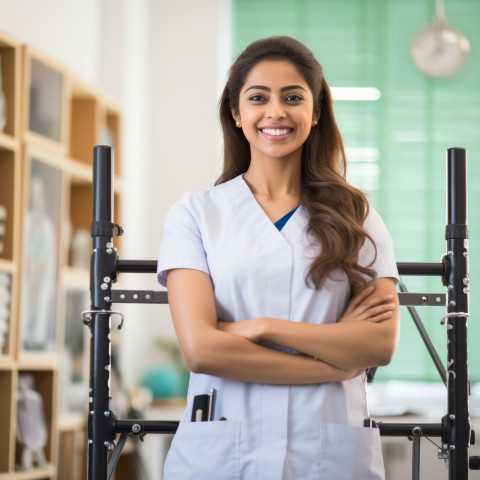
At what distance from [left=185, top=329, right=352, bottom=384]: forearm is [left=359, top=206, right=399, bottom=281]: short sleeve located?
215mm

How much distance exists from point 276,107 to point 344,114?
3.31m

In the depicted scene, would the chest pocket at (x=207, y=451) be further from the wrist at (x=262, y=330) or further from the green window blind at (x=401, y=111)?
the green window blind at (x=401, y=111)

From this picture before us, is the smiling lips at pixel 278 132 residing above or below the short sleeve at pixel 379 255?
above

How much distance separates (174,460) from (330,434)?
269 millimetres

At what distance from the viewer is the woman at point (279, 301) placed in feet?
4.36

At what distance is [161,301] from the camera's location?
1561mm

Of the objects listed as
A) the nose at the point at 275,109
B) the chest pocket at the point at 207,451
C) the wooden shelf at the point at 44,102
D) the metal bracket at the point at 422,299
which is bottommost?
the chest pocket at the point at 207,451

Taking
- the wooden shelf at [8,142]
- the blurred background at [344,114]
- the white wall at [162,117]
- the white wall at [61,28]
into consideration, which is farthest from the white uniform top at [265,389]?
the white wall at [162,117]

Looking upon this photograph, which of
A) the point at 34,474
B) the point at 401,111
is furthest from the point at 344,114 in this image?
the point at 34,474

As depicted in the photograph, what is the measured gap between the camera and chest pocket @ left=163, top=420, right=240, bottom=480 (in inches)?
52.9

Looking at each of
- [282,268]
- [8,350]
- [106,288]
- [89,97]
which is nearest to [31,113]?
[89,97]

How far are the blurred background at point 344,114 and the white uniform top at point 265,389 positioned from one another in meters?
2.96

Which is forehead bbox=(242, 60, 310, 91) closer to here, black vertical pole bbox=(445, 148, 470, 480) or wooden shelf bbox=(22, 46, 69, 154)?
black vertical pole bbox=(445, 148, 470, 480)

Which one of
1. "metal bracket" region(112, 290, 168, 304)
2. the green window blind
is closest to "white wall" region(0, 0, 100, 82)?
the green window blind
